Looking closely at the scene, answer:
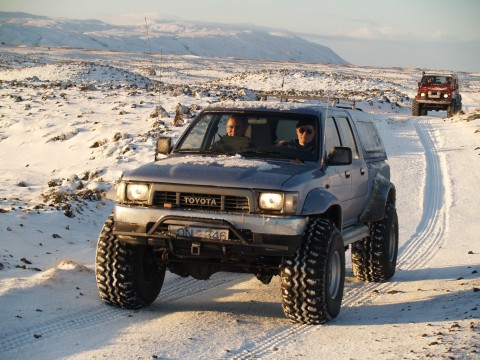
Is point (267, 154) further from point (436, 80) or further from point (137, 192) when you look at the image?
point (436, 80)

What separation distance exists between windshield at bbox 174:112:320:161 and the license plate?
1263 millimetres

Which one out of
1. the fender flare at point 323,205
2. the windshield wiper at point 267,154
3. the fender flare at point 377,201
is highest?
the windshield wiper at point 267,154

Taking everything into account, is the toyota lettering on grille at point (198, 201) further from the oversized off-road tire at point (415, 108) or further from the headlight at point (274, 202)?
the oversized off-road tire at point (415, 108)

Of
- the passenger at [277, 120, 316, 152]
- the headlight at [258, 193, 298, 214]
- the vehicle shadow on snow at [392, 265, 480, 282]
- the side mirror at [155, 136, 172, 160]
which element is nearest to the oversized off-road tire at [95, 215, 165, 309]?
the side mirror at [155, 136, 172, 160]

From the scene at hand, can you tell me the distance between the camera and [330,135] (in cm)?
760

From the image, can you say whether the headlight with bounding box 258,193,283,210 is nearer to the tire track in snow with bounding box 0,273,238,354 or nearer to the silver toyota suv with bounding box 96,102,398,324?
the silver toyota suv with bounding box 96,102,398,324

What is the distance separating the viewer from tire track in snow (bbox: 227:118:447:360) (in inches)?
229

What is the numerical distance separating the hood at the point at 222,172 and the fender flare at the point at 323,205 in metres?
0.24

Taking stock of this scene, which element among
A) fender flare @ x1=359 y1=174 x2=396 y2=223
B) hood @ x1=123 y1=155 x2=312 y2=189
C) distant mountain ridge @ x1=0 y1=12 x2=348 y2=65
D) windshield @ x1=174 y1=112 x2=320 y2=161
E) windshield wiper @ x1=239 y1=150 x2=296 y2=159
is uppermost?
distant mountain ridge @ x1=0 y1=12 x2=348 y2=65

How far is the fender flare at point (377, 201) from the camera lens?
8445 mm

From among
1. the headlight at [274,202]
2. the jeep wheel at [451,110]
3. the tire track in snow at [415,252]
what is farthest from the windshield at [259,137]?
the jeep wheel at [451,110]

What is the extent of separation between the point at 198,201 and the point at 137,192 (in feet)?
1.90

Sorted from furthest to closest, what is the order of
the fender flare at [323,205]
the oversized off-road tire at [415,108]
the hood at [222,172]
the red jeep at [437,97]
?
the oversized off-road tire at [415,108]
the red jeep at [437,97]
the fender flare at [323,205]
the hood at [222,172]

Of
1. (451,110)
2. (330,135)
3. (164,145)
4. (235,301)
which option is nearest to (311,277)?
(235,301)
